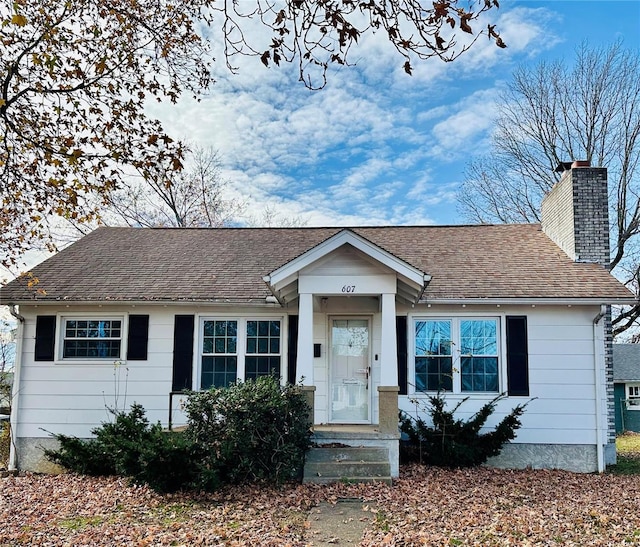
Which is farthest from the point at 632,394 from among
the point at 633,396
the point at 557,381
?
the point at 557,381

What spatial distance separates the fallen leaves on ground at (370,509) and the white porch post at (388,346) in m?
1.56

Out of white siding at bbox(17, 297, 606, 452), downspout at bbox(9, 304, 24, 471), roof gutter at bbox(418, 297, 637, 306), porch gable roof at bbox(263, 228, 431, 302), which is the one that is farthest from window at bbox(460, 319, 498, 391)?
downspout at bbox(9, 304, 24, 471)

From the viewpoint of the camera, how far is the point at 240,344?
11.1 m

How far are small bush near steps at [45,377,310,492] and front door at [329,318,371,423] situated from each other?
220cm

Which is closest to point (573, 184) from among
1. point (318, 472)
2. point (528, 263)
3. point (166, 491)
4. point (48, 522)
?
point (528, 263)

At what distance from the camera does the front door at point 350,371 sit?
10.9 meters

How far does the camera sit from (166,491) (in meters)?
8.19

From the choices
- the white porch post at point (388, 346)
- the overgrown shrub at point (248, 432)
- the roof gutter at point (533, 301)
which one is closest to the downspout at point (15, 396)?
the overgrown shrub at point (248, 432)

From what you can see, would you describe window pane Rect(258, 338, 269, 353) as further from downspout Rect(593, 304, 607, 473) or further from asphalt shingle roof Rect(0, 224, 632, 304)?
downspout Rect(593, 304, 607, 473)

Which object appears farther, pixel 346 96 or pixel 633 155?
pixel 633 155

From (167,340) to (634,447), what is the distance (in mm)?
12951

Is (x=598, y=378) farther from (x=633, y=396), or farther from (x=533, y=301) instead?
(x=633, y=396)

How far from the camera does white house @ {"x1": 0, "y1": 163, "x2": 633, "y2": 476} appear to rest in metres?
10.5

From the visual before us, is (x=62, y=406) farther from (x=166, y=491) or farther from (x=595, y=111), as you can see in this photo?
(x=595, y=111)
